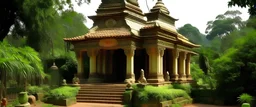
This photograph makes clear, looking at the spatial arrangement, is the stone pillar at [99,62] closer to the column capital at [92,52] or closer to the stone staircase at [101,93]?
the column capital at [92,52]

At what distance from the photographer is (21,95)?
1126 centimetres

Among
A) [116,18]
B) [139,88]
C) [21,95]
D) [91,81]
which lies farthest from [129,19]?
[21,95]

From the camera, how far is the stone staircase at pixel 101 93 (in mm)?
15238

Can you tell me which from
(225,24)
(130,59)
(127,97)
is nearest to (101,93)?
(127,97)

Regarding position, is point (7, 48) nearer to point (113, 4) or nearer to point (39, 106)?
point (39, 106)

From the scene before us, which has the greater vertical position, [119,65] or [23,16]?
[23,16]

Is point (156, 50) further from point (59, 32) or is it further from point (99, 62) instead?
point (59, 32)

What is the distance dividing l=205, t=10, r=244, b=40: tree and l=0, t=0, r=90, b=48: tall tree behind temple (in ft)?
238

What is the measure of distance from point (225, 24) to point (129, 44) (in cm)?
7670

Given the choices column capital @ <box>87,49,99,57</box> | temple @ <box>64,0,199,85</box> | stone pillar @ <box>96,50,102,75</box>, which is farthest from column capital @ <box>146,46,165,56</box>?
stone pillar @ <box>96,50,102,75</box>

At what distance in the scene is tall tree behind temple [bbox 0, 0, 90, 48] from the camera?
56.5 feet

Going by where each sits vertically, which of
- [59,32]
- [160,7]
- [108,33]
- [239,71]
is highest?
[160,7]

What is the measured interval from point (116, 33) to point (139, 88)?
4081 mm

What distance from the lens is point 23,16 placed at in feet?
59.7
